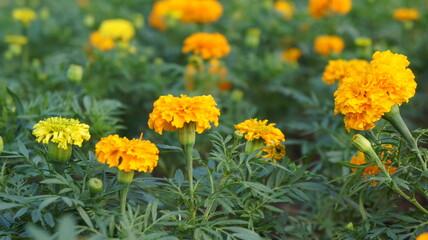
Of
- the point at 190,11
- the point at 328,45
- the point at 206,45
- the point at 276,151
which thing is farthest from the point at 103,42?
the point at 276,151

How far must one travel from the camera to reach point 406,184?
4.96 feet

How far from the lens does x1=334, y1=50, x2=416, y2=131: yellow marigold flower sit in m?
1.48

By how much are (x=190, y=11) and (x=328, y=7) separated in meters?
0.87

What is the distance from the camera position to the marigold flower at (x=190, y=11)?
3.36 metres

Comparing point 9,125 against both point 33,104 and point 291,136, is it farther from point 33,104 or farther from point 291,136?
point 291,136

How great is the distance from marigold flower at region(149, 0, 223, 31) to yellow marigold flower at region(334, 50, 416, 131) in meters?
1.94

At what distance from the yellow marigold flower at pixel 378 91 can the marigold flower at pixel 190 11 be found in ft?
6.38

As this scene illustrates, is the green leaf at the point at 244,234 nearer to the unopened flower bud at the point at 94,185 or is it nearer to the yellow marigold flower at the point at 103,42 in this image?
the unopened flower bud at the point at 94,185

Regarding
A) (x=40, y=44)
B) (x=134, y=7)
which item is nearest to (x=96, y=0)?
(x=134, y=7)

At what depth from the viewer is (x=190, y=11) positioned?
11.1ft

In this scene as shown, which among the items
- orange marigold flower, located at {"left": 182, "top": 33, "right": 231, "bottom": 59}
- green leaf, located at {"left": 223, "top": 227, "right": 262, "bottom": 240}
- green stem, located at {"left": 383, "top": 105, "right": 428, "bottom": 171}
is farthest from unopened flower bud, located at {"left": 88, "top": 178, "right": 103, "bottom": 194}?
orange marigold flower, located at {"left": 182, "top": 33, "right": 231, "bottom": 59}

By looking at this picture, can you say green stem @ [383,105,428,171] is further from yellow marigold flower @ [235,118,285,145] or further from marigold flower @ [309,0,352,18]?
marigold flower @ [309,0,352,18]

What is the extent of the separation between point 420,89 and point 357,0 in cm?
109

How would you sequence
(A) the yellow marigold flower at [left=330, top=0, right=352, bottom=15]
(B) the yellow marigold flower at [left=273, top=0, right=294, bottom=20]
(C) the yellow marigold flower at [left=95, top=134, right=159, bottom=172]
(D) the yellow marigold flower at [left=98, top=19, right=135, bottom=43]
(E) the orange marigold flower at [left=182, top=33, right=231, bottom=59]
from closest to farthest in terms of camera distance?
1. (C) the yellow marigold flower at [left=95, top=134, right=159, bottom=172]
2. (E) the orange marigold flower at [left=182, top=33, right=231, bottom=59]
3. (D) the yellow marigold flower at [left=98, top=19, right=135, bottom=43]
4. (A) the yellow marigold flower at [left=330, top=0, right=352, bottom=15]
5. (B) the yellow marigold flower at [left=273, top=0, right=294, bottom=20]
